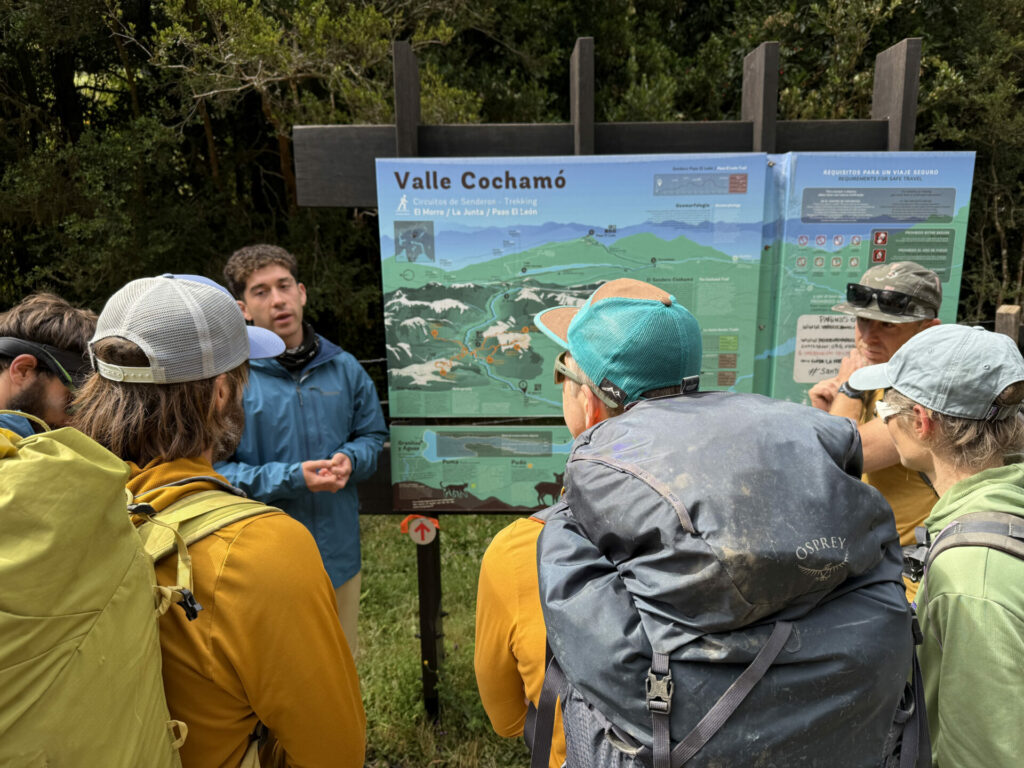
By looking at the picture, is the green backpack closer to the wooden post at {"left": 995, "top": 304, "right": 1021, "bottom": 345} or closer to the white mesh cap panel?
the white mesh cap panel

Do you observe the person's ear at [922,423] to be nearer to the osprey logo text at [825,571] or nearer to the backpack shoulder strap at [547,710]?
the osprey logo text at [825,571]

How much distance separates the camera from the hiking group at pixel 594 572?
975 millimetres

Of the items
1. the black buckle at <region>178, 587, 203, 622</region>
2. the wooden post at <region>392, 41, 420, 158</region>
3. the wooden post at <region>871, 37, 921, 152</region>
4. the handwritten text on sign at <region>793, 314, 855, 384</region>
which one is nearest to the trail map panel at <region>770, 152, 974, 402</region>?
the handwritten text on sign at <region>793, 314, 855, 384</region>

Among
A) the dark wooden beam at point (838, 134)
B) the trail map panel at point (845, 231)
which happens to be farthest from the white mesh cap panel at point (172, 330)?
the dark wooden beam at point (838, 134)

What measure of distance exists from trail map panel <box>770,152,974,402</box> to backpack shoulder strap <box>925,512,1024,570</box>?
1542 millimetres

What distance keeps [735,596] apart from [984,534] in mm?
721

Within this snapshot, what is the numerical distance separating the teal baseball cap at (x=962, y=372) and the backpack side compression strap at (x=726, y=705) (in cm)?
88

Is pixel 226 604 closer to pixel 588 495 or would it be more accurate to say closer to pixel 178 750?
pixel 178 750

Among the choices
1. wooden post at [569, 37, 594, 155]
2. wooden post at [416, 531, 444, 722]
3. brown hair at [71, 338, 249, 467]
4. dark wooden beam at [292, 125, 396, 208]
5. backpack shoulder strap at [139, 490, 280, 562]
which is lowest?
wooden post at [416, 531, 444, 722]

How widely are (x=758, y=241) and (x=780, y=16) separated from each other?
16.8 feet

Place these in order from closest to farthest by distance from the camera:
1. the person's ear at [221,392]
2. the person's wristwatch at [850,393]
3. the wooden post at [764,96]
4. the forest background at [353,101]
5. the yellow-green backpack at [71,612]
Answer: the yellow-green backpack at [71,612]
the person's ear at [221,392]
the person's wristwatch at [850,393]
the wooden post at [764,96]
the forest background at [353,101]

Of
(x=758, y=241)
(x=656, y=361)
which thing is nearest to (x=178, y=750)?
(x=656, y=361)

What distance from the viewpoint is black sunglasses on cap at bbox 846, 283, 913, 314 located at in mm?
2521

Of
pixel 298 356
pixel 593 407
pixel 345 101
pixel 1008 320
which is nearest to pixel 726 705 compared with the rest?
pixel 593 407
